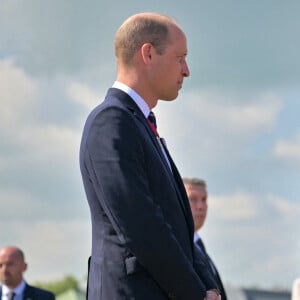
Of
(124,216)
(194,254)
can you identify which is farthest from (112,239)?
(194,254)

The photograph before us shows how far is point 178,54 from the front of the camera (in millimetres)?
5164

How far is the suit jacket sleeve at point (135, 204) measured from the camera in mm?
4703

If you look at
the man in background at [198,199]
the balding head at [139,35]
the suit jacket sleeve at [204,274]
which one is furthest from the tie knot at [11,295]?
the balding head at [139,35]

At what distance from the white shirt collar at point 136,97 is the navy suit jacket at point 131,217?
0.37 feet

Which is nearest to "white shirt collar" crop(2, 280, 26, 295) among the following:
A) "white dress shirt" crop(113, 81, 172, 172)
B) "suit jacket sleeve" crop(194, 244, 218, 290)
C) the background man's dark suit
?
the background man's dark suit

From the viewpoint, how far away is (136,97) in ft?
16.8

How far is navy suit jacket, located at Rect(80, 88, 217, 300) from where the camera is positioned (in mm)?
4711

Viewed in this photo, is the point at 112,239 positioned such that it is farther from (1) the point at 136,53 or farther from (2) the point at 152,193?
(1) the point at 136,53

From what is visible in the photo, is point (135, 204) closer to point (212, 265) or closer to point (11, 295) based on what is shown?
point (212, 265)

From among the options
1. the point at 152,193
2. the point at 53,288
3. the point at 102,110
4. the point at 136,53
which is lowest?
the point at 152,193

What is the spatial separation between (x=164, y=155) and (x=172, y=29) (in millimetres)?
631

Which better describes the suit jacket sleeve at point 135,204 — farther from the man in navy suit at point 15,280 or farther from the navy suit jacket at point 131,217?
the man in navy suit at point 15,280

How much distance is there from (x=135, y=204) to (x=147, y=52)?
82cm

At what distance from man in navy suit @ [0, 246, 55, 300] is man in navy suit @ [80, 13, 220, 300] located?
25.7 ft
